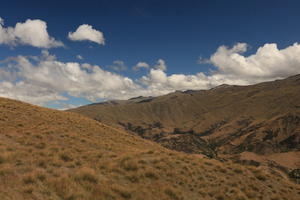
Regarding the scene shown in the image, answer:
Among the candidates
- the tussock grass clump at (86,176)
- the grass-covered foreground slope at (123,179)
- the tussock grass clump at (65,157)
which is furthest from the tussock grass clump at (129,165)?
the tussock grass clump at (65,157)

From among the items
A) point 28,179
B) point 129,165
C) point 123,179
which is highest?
point 28,179

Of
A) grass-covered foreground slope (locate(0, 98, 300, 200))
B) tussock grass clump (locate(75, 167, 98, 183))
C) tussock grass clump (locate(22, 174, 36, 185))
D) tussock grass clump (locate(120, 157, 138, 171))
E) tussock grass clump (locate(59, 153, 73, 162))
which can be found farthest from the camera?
tussock grass clump (locate(59, 153, 73, 162))

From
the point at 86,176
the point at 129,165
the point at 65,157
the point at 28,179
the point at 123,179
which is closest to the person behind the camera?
the point at 28,179

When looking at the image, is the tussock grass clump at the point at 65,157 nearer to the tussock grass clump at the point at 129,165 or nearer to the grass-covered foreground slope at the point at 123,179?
the grass-covered foreground slope at the point at 123,179

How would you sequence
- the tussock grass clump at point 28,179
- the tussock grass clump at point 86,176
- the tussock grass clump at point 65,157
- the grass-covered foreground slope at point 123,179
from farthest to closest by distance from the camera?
the tussock grass clump at point 65,157 → the tussock grass clump at point 86,176 → the tussock grass clump at point 28,179 → the grass-covered foreground slope at point 123,179

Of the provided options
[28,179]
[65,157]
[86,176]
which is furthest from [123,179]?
[65,157]

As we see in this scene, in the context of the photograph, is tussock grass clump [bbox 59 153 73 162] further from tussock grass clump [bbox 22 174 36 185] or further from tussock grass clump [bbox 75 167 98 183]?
tussock grass clump [bbox 22 174 36 185]

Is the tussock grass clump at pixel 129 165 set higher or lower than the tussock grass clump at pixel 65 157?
lower

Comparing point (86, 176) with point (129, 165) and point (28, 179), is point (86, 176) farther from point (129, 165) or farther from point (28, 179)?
point (129, 165)

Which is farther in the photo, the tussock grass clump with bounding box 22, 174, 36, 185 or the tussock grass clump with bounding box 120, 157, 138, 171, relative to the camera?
the tussock grass clump with bounding box 120, 157, 138, 171

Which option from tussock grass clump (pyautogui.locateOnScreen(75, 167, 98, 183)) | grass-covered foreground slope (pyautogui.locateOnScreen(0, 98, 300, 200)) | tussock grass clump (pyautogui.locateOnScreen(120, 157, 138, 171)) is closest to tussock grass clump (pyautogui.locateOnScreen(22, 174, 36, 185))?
grass-covered foreground slope (pyautogui.locateOnScreen(0, 98, 300, 200))

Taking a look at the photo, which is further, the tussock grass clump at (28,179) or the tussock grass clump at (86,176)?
the tussock grass clump at (86,176)

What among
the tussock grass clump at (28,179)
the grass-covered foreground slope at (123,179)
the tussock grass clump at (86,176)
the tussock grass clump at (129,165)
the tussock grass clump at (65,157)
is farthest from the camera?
the tussock grass clump at (65,157)

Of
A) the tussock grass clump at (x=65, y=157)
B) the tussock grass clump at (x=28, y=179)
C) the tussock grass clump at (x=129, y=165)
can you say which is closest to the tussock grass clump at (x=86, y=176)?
the tussock grass clump at (x=28, y=179)
